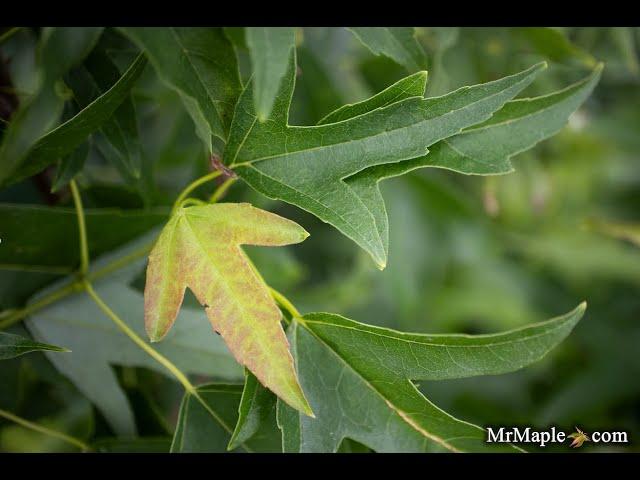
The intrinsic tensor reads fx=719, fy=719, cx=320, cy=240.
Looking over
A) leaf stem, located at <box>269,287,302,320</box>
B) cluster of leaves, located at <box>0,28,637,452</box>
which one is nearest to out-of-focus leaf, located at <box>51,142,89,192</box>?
cluster of leaves, located at <box>0,28,637,452</box>

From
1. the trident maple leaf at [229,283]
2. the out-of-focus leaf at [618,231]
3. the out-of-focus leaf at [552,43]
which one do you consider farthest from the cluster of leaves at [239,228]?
the out-of-focus leaf at [618,231]

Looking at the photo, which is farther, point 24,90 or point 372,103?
point 24,90

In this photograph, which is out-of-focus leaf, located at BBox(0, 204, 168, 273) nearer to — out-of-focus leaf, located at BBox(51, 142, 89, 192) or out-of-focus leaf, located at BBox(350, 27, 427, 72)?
out-of-focus leaf, located at BBox(51, 142, 89, 192)

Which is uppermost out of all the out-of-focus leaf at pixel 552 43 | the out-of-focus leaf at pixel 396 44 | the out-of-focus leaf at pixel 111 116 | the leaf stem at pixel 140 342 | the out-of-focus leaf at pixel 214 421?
the out-of-focus leaf at pixel 552 43

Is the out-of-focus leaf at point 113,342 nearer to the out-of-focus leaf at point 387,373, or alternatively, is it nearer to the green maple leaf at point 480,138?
the out-of-focus leaf at point 387,373

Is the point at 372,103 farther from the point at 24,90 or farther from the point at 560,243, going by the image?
the point at 560,243

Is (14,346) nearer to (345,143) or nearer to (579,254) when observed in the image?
(345,143)

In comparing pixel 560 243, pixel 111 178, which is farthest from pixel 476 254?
pixel 111 178
